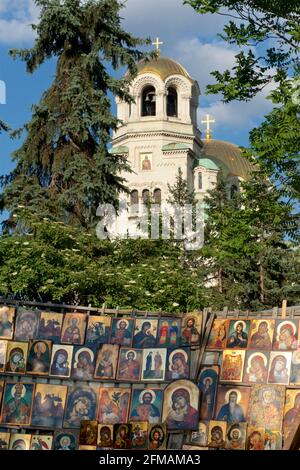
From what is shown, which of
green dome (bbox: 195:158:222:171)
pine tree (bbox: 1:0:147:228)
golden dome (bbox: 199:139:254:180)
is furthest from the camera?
golden dome (bbox: 199:139:254:180)

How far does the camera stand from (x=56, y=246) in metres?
17.1

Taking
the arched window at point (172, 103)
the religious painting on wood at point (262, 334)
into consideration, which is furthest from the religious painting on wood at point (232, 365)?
the arched window at point (172, 103)

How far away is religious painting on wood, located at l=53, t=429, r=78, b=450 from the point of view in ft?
29.8

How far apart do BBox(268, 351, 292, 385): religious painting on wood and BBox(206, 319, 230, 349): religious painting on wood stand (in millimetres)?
683

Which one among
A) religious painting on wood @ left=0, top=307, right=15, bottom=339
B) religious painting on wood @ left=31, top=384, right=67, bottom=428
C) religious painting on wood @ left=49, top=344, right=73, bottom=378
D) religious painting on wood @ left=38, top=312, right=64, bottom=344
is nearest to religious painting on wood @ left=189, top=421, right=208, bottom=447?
religious painting on wood @ left=31, top=384, right=67, bottom=428

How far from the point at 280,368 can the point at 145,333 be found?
1.88m

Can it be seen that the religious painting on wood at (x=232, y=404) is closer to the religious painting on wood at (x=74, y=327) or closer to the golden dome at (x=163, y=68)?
the religious painting on wood at (x=74, y=327)

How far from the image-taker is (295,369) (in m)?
8.63

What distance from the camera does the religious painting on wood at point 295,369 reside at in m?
8.60

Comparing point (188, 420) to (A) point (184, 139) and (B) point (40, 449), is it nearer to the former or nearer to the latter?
(B) point (40, 449)

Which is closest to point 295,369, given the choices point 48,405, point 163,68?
point 48,405

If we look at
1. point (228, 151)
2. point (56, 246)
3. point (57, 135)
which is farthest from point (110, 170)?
point (228, 151)

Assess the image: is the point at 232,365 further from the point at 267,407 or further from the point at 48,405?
the point at 48,405

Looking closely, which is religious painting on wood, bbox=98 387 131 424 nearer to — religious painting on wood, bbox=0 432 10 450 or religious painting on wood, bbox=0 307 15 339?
religious painting on wood, bbox=0 432 10 450
